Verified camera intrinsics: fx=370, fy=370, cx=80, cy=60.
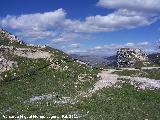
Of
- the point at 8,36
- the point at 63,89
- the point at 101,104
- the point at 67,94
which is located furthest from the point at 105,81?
the point at 8,36

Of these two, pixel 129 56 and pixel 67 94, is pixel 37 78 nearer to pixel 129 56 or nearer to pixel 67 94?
pixel 67 94

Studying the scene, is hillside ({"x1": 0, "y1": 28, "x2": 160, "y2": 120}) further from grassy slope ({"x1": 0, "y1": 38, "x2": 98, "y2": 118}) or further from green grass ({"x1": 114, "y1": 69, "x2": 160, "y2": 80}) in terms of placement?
green grass ({"x1": 114, "y1": 69, "x2": 160, "y2": 80})

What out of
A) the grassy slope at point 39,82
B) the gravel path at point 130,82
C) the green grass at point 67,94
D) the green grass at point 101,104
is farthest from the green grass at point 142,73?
the green grass at point 101,104

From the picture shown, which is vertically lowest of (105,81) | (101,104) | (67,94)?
(101,104)

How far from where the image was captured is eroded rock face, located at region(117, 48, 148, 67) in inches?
5866

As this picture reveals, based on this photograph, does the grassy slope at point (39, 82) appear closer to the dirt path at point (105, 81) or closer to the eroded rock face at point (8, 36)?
the dirt path at point (105, 81)

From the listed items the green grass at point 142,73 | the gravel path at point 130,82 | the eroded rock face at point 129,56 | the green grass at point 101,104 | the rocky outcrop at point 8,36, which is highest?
the rocky outcrop at point 8,36

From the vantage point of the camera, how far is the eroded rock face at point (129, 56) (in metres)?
149

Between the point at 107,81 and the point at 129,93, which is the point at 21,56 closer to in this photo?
the point at 107,81

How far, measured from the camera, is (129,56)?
500ft

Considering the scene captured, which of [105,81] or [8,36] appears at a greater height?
[8,36]

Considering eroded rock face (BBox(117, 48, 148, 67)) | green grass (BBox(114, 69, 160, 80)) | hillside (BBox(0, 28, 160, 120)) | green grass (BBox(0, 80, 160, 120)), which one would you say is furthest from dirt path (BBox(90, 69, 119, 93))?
eroded rock face (BBox(117, 48, 148, 67))

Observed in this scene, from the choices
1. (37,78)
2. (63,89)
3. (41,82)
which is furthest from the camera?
(37,78)

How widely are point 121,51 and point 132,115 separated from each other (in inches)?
4286
